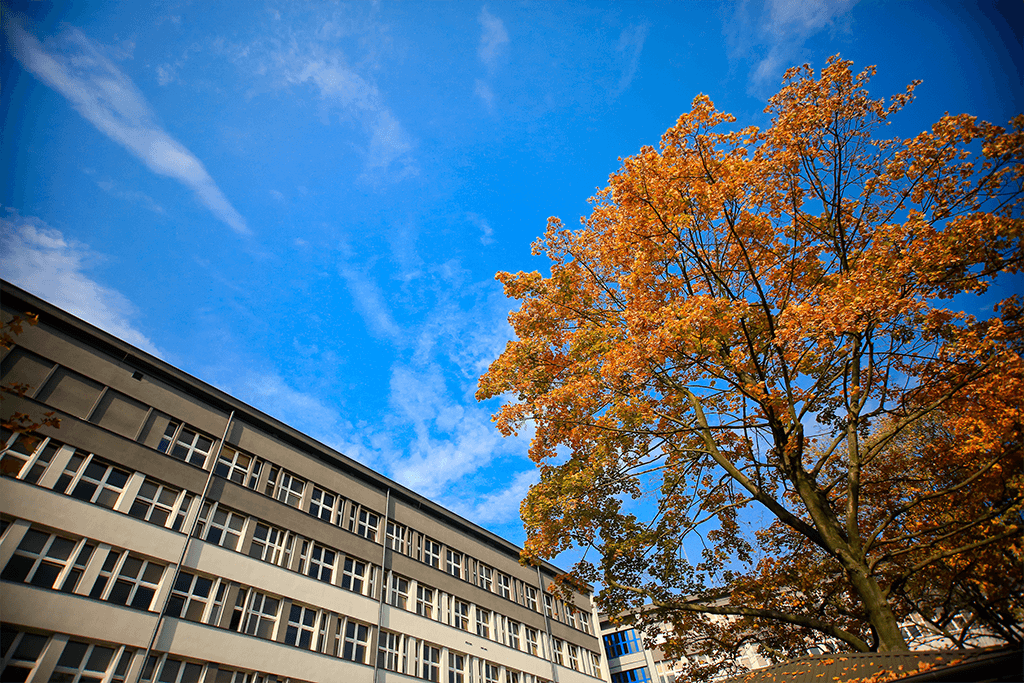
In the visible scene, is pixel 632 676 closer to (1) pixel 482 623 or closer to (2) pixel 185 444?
(1) pixel 482 623

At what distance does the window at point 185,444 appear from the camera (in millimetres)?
20609

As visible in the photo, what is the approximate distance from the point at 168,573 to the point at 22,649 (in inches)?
159

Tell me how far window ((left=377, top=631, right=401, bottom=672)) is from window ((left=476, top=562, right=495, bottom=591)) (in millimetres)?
7981

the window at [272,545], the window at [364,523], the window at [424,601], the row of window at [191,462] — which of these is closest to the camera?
the row of window at [191,462]

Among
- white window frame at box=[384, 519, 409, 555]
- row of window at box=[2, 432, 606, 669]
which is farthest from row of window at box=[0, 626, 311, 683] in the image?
white window frame at box=[384, 519, 409, 555]

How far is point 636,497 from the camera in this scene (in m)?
12.2

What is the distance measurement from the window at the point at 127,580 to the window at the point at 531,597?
23878mm

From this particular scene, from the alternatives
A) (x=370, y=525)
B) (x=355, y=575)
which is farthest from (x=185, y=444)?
(x=370, y=525)

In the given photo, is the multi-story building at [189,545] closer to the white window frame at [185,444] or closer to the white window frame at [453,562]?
the white window frame at [185,444]

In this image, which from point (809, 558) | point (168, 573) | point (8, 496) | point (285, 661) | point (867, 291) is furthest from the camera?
point (285, 661)

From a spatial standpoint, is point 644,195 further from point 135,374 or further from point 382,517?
point 382,517

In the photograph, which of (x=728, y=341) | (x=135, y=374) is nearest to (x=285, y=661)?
(x=135, y=374)

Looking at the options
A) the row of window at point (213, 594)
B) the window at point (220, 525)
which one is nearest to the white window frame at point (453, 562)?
the row of window at point (213, 594)

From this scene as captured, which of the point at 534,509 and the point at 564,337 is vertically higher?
the point at 564,337
